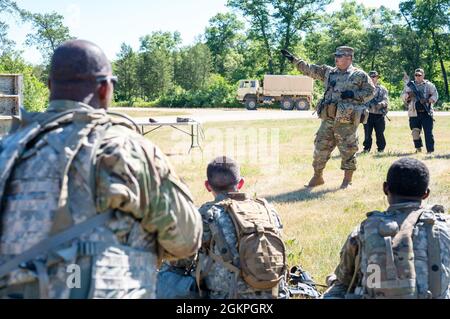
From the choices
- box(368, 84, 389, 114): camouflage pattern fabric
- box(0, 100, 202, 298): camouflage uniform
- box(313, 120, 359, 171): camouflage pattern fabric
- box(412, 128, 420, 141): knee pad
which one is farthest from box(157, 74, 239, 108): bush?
box(0, 100, 202, 298): camouflage uniform

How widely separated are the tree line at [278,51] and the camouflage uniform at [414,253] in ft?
148

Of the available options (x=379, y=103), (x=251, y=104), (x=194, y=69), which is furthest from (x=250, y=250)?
(x=194, y=69)

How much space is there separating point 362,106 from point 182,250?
21.4 feet

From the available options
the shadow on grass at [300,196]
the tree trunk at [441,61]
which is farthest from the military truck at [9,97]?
the tree trunk at [441,61]

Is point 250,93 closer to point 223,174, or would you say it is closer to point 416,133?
point 416,133

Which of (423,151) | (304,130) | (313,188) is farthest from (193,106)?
(313,188)

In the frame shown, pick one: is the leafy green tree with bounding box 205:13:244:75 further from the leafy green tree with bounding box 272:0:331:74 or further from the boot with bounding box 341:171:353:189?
the boot with bounding box 341:171:353:189

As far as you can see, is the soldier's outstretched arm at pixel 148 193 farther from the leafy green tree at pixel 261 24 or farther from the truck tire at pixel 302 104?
the leafy green tree at pixel 261 24

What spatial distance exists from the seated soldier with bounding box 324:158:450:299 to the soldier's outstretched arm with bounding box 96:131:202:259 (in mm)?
1001

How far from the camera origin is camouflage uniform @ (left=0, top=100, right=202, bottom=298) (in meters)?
2.37

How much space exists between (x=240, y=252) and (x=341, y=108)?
5395mm

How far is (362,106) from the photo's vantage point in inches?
346

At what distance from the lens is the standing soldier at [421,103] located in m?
12.8
